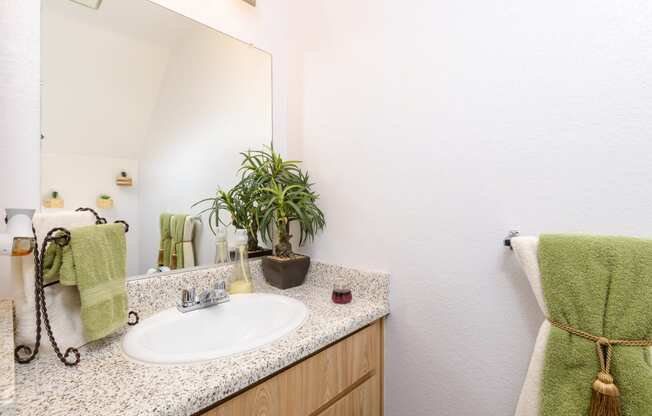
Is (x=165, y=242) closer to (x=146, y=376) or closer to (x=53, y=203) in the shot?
(x=53, y=203)

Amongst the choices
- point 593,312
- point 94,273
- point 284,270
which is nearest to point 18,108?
point 94,273

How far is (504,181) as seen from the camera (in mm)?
871

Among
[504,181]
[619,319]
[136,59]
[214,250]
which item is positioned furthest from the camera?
[214,250]

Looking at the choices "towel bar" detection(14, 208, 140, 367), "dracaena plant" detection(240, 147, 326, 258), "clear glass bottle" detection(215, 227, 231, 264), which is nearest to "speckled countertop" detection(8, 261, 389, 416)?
"towel bar" detection(14, 208, 140, 367)

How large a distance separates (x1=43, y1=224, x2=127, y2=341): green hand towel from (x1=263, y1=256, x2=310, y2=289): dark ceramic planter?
53 centimetres

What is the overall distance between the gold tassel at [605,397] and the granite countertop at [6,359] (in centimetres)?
100

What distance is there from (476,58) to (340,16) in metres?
0.58

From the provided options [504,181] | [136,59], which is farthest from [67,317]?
[504,181]

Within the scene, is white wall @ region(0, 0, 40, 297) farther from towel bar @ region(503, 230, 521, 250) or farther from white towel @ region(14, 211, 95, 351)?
towel bar @ region(503, 230, 521, 250)

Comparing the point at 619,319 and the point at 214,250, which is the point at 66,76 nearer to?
the point at 214,250

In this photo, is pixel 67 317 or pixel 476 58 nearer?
pixel 67 317

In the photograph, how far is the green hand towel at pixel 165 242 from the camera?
105 cm

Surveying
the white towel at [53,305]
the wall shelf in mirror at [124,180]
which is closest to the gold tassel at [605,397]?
the white towel at [53,305]

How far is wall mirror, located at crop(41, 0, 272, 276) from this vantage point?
34.2 inches
